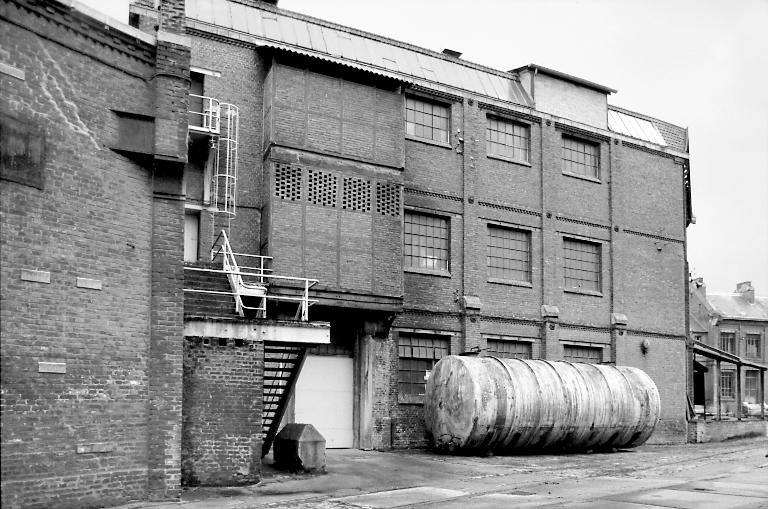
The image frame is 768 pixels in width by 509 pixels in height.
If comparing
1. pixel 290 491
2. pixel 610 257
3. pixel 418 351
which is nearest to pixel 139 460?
pixel 290 491

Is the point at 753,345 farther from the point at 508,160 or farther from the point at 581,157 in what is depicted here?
the point at 508,160

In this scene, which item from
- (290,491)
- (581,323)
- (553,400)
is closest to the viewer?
(290,491)

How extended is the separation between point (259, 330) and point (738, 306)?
177 feet

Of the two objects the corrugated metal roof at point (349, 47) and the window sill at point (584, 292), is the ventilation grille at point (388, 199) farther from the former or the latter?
the window sill at point (584, 292)

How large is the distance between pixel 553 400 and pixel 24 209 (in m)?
14.0

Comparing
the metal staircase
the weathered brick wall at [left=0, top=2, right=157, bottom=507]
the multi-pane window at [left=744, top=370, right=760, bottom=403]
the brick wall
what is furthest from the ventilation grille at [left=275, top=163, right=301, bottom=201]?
the multi-pane window at [left=744, top=370, right=760, bottom=403]

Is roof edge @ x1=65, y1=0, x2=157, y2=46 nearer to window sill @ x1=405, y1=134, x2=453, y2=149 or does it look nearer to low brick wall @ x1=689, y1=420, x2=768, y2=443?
window sill @ x1=405, y1=134, x2=453, y2=149

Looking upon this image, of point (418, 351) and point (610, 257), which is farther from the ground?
point (610, 257)

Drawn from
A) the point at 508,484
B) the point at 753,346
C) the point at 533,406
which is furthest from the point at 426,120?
the point at 753,346

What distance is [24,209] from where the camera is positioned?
40.7 feet

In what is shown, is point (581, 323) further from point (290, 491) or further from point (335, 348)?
point (290, 491)

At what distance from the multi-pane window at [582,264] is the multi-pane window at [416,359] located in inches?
224

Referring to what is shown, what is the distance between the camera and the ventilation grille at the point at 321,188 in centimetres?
2088

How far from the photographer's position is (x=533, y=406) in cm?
2153
